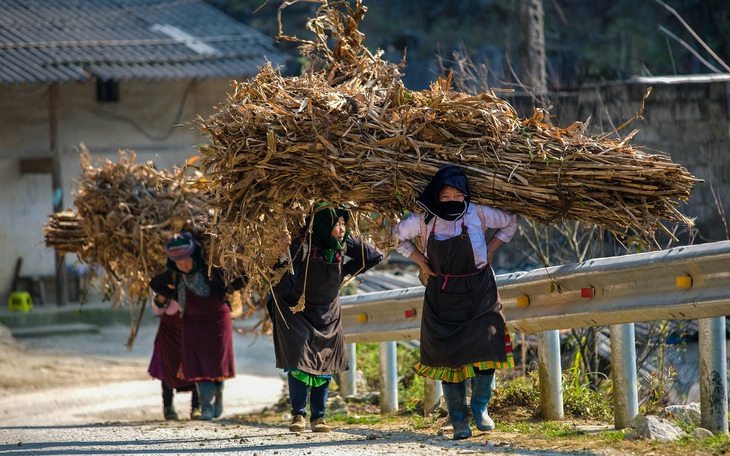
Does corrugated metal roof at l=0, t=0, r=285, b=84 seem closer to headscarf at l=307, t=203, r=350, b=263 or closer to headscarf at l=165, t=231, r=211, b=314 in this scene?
headscarf at l=165, t=231, r=211, b=314

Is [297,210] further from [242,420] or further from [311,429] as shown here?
[242,420]

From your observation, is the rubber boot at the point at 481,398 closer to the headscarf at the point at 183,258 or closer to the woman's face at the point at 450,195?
the woman's face at the point at 450,195

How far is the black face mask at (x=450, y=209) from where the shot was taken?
20.4ft

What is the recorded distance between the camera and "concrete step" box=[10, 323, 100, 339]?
1648 cm

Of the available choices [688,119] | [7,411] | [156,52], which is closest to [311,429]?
[7,411]

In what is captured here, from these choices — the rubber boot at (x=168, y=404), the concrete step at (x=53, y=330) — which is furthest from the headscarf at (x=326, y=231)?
the concrete step at (x=53, y=330)

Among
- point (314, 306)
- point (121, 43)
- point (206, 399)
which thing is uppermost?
point (121, 43)

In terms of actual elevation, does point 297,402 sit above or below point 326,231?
below

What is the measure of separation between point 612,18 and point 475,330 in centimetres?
1891

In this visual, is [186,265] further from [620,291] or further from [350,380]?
[620,291]

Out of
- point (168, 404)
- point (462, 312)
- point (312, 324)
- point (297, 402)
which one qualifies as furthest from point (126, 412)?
point (462, 312)

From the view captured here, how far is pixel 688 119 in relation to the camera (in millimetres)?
12906

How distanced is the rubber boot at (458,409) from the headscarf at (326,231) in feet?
4.60

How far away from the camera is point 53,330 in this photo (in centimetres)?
1670
